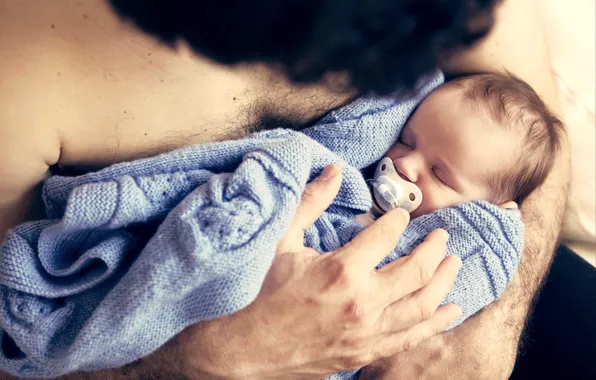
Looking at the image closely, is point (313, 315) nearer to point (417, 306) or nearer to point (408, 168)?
point (417, 306)

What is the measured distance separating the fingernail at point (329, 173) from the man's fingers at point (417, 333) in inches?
10.3

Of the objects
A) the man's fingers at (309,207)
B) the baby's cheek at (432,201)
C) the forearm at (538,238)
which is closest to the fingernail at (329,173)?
the man's fingers at (309,207)

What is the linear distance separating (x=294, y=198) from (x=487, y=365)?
22.5 inches

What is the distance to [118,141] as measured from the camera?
753mm

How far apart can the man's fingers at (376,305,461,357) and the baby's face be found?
8.6 inches

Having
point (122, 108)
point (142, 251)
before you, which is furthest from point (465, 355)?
point (122, 108)

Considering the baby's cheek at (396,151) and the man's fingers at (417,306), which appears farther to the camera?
the baby's cheek at (396,151)

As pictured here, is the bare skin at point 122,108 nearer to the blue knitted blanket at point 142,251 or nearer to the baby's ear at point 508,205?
the blue knitted blanket at point 142,251

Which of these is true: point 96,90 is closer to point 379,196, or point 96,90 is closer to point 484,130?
point 379,196

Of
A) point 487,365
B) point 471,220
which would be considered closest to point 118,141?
point 471,220

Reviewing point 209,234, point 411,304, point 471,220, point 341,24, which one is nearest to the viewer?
point 341,24

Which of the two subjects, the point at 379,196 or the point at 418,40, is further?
the point at 379,196

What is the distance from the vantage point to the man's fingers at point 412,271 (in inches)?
28.7

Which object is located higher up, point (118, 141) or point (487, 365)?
point (118, 141)
